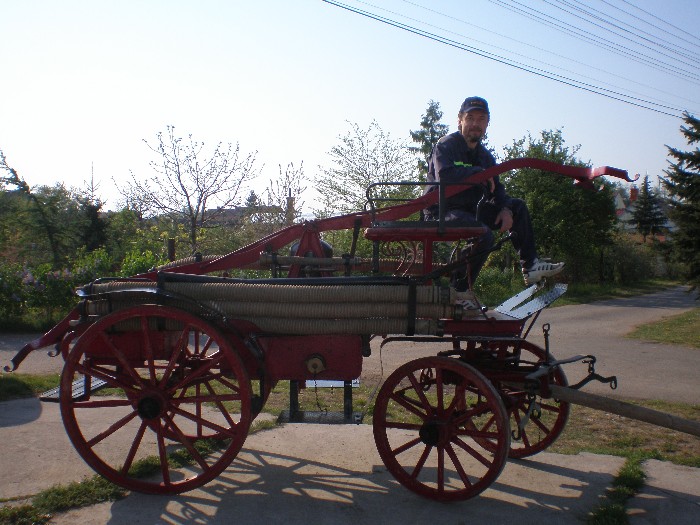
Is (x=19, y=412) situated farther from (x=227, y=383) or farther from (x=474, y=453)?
(x=474, y=453)

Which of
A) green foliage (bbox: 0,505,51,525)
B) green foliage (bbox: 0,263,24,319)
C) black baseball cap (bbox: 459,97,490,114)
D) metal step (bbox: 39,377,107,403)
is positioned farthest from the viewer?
green foliage (bbox: 0,263,24,319)

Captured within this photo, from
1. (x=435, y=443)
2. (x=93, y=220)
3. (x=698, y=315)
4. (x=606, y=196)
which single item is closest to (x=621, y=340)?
(x=698, y=315)

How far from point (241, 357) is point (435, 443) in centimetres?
136

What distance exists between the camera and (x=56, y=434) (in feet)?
17.7

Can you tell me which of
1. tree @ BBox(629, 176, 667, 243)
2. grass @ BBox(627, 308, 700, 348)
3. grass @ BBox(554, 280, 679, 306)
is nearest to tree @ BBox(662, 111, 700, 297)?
grass @ BBox(627, 308, 700, 348)

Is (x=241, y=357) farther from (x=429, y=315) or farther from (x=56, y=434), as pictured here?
(x=56, y=434)

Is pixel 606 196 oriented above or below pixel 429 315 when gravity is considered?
above

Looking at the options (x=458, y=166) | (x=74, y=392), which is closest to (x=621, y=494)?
(x=458, y=166)

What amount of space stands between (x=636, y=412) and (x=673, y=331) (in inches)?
468

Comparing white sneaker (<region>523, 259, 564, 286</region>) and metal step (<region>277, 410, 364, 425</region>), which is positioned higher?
white sneaker (<region>523, 259, 564, 286</region>)

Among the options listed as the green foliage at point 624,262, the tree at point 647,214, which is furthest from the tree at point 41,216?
the tree at point 647,214

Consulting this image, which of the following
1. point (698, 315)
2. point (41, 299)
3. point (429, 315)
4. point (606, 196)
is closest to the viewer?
point (429, 315)

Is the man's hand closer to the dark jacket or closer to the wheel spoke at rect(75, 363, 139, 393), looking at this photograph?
the dark jacket

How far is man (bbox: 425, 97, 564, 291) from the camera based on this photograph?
470cm
